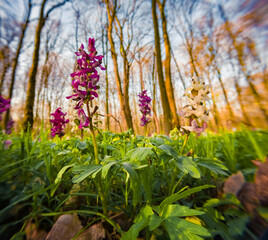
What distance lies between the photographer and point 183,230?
0.52m

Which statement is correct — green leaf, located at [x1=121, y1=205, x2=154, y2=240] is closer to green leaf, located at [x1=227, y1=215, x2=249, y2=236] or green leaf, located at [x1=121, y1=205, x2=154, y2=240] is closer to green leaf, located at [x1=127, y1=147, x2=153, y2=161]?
green leaf, located at [x1=127, y1=147, x2=153, y2=161]

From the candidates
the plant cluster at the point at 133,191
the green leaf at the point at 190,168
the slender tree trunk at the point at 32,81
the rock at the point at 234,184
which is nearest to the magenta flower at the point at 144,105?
the plant cluster at the point at 133,191

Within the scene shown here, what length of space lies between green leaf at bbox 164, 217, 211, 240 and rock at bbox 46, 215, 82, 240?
547mm

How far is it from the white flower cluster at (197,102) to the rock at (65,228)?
0.95 m

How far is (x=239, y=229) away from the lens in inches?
20.6

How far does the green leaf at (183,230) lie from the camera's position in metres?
0.50

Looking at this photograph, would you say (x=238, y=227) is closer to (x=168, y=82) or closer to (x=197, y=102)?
(x=197, y=102)

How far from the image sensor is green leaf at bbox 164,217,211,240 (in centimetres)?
50

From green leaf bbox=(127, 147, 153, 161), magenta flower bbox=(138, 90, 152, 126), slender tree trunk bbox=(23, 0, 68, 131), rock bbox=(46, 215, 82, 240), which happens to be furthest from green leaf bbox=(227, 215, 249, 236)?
slender tree trunk bbox=(23, 0, 68, 131)

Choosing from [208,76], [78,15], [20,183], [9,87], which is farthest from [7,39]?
[208,76]

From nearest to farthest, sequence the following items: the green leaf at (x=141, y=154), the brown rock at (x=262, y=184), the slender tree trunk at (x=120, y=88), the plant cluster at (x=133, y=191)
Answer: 1. the brown rock at (x=262, y=184)
2. the plant cluster at (x=133, y=191)
3. the green leaf at (x=141, y=154)
4. the slender tree trunk at (x=120, y=88)

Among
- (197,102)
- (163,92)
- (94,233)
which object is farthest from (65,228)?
(163,92)

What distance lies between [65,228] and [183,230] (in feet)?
2.05

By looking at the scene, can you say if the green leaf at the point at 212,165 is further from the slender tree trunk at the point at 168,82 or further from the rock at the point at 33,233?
the slender tree trunk at the point at 168,82
